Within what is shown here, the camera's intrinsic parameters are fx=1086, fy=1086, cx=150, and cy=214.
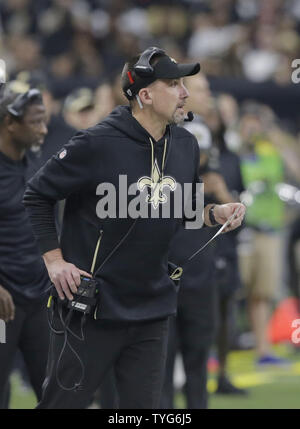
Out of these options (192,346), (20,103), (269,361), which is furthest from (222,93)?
(20,103)

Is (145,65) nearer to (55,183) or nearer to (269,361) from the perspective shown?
(55,183)

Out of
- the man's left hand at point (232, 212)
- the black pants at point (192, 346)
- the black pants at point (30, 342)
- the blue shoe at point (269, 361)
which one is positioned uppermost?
the blue shoe at point (269, 361)

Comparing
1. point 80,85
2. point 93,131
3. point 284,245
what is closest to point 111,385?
point 93,131

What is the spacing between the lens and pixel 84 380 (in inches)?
172

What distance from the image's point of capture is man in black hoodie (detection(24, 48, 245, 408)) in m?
4.32

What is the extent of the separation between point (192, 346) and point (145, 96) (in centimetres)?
230

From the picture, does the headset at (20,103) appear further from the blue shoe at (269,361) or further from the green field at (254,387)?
the blue shoe at (269,361)

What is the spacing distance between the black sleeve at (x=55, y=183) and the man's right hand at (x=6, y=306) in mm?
798

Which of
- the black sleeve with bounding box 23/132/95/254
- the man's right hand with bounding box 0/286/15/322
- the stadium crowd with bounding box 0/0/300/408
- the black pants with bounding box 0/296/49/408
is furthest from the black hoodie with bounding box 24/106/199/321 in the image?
the stadium crowd with bounding box 0/0/300/408

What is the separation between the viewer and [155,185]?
173 inches

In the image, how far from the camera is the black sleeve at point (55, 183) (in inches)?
169

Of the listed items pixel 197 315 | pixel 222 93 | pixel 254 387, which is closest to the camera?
pixel 197 315

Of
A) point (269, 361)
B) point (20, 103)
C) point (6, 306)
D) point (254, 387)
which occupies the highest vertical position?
point (269, 361)

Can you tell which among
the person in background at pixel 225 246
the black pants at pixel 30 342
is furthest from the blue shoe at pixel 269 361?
the black pants at pixel 30 342
